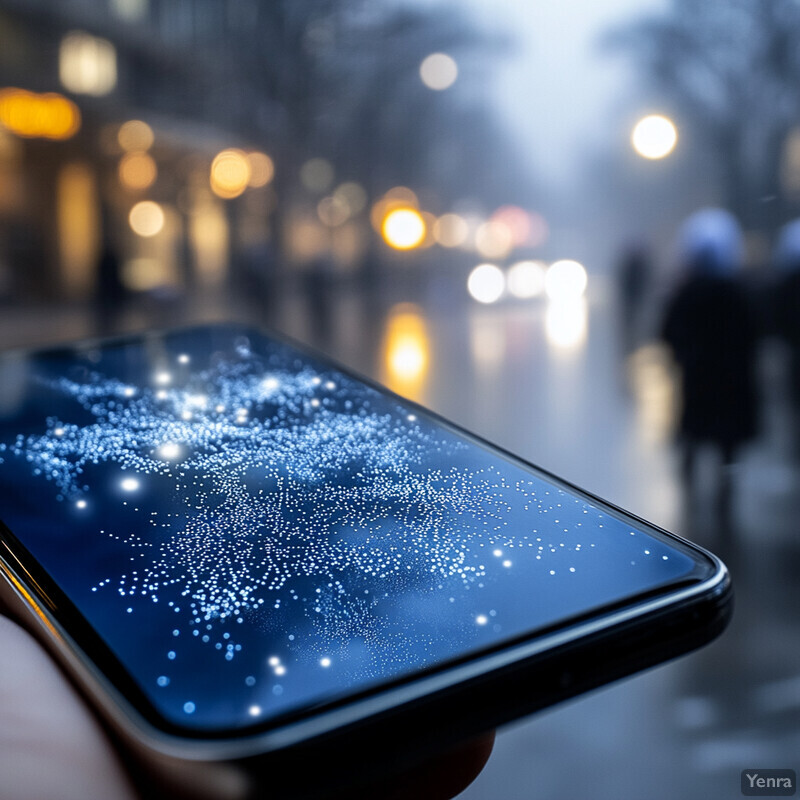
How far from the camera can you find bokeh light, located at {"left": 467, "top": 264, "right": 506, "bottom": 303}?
681 cm

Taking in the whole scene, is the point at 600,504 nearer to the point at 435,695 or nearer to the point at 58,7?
the point at 435,695

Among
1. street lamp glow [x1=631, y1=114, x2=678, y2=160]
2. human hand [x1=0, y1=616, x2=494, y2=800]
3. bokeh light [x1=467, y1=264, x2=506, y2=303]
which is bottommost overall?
bokeh light [x1=467, y1=264, x2=506, y2=303]

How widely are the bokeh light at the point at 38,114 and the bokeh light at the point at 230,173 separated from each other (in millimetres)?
1272

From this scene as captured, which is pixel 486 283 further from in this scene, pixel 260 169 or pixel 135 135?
pixel 135 135

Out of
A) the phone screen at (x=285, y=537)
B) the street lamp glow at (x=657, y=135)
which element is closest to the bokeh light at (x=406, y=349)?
the street lamp glow at (x=657, y=135)

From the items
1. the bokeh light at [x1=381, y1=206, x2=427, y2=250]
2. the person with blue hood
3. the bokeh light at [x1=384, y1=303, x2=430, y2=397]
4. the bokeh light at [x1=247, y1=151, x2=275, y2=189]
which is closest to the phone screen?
the bokeh light at [x1=381, y1=206, x2=427, y2=250]

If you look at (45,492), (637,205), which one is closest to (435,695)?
(45,492)

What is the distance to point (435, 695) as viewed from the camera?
0.85ft

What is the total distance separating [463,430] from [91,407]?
8.9 inches

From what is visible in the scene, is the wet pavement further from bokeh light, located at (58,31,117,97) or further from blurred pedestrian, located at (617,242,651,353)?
bokeh light, located at (58,31,117,97)

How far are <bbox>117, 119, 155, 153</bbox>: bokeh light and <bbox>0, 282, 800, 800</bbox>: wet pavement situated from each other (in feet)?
8.18

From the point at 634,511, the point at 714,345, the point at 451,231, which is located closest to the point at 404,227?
the point at 634,511

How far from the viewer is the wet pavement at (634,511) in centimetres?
129

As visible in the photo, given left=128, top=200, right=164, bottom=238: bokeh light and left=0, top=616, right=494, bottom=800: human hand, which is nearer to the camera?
left=0, top=616, right=494, bottom=800: human hand
